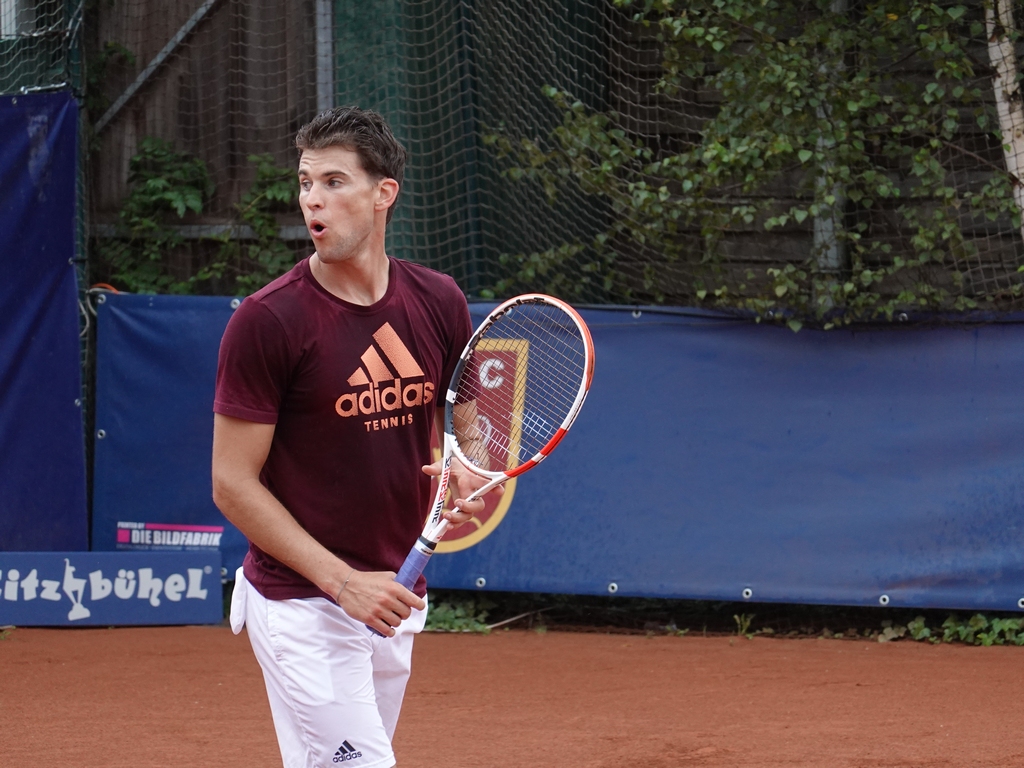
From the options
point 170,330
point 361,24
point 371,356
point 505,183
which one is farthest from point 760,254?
point 371,356

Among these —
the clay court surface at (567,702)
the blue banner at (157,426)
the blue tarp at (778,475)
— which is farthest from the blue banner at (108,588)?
the blue tarp at (778,475)

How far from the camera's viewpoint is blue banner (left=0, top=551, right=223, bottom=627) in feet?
22.0

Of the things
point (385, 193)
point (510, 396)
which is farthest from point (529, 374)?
point (385, 193)

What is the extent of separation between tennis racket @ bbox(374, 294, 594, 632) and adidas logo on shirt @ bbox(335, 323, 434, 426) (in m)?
0.17

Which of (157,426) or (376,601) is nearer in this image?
(376,601)

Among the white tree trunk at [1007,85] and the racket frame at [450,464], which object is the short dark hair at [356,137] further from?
the white tree trunk at [1007,85]

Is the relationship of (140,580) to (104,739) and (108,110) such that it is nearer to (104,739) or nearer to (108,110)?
(104,739)

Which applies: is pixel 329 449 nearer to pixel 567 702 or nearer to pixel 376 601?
pixel 376 601

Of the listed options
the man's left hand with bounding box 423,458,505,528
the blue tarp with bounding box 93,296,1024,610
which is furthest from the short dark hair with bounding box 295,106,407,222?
the blue tarp with bounding box 93,296,1024,610

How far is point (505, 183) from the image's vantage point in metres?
7.36

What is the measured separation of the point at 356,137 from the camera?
2.78 m

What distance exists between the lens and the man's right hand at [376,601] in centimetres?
259

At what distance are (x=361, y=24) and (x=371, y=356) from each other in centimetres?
493

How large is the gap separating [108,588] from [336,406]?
4538 millimetres
